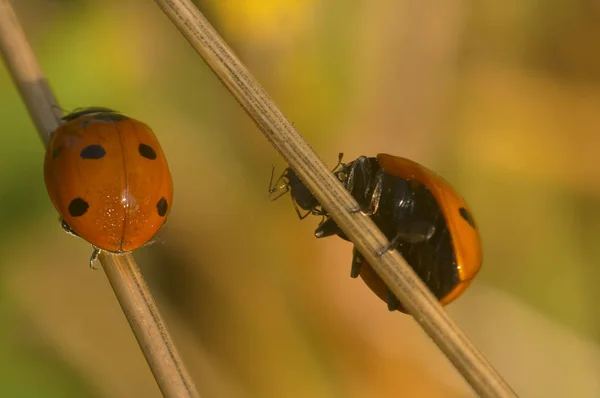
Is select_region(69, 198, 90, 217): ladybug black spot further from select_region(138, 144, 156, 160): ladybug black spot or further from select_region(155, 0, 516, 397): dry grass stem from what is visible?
select_region(155, 0, 516, 397): dry grass stem

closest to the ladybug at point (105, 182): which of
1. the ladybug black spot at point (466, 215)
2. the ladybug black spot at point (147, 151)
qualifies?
the ladybug black spot at point (147, 151)

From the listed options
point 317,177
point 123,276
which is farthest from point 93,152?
point 317,177

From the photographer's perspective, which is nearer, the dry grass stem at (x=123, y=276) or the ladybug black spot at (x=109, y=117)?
the dry grass stem at (x=123, y=276)

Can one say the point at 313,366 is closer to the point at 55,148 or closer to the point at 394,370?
the point at 394,370

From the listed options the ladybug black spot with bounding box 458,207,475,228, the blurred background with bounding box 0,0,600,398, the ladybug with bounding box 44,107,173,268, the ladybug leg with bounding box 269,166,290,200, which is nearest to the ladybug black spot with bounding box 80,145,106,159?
→ the ladybug with bounding box 44,107,173,268

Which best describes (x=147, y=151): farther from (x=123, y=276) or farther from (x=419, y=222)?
(x=419, y=222)

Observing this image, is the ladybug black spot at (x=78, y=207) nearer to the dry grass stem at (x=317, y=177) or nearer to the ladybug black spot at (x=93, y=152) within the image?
the ladybug black spot at (x=93, y=152)

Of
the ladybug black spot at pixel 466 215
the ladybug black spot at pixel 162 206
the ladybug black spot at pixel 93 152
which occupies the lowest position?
the ladybug black spot at pixel 466 215
